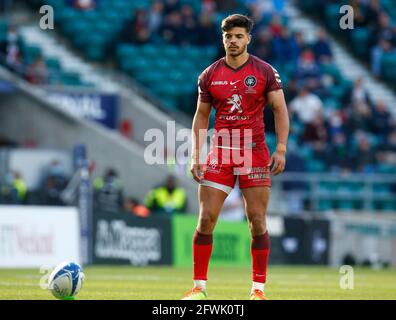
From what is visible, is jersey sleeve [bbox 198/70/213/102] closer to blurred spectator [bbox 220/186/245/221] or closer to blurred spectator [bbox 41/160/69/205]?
blurred spectator [bbox 41/160/69/205]

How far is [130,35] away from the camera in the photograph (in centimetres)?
2848

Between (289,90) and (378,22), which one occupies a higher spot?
(378,22)

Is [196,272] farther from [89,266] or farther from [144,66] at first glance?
[144,66]

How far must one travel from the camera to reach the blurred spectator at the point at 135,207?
76.5 ft

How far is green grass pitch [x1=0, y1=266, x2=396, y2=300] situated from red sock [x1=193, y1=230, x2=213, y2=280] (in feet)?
1.71

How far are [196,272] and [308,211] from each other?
48.8 ft

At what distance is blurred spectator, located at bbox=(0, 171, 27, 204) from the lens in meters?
21.5

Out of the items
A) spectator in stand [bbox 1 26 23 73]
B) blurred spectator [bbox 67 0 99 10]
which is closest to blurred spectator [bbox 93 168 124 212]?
spectator in stand [bbox 1 26 23 73]

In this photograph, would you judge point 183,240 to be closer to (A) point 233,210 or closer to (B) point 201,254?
(A) point 233,210

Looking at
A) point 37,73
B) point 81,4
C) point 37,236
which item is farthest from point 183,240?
point 81,4

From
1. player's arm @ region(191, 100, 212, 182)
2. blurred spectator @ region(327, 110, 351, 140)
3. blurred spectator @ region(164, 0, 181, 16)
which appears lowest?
player's arm @ region(191, 100, 212, 182)

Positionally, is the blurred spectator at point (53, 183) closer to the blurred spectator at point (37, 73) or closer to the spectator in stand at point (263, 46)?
the blurred spectator at point (37, 73)

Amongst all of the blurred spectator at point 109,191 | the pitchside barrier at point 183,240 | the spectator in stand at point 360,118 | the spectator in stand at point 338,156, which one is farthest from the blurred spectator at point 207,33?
the pitchside barrier at point 183,240
